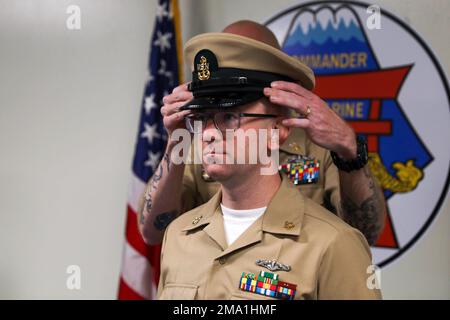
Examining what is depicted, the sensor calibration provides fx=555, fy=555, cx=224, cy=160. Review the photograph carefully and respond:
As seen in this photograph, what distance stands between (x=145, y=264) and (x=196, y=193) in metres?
1.09

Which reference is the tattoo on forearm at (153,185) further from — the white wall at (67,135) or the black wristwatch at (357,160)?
the white wall at (67,135)

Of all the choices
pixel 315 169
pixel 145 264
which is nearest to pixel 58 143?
pixel 145 264

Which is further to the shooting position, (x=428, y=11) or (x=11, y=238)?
(x=11, y=238)

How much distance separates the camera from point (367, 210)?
1458 millimetres

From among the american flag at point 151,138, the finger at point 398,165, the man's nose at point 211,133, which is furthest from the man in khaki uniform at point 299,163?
the american flag at point 151,138

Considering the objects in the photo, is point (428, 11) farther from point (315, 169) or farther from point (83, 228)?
point (83, 228)

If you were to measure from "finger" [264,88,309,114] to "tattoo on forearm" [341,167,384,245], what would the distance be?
36 centimetres

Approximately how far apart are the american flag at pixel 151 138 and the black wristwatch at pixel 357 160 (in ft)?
4.66

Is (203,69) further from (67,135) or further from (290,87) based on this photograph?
(67,135)

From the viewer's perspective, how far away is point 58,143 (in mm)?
3033

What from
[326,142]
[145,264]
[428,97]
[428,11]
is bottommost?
[145,264]

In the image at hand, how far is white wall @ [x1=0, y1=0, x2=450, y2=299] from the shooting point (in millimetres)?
2916

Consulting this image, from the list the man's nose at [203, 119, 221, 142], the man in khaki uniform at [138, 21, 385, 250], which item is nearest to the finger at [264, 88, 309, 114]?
the man in khaki uniform at [138, 21, 385, 250]
